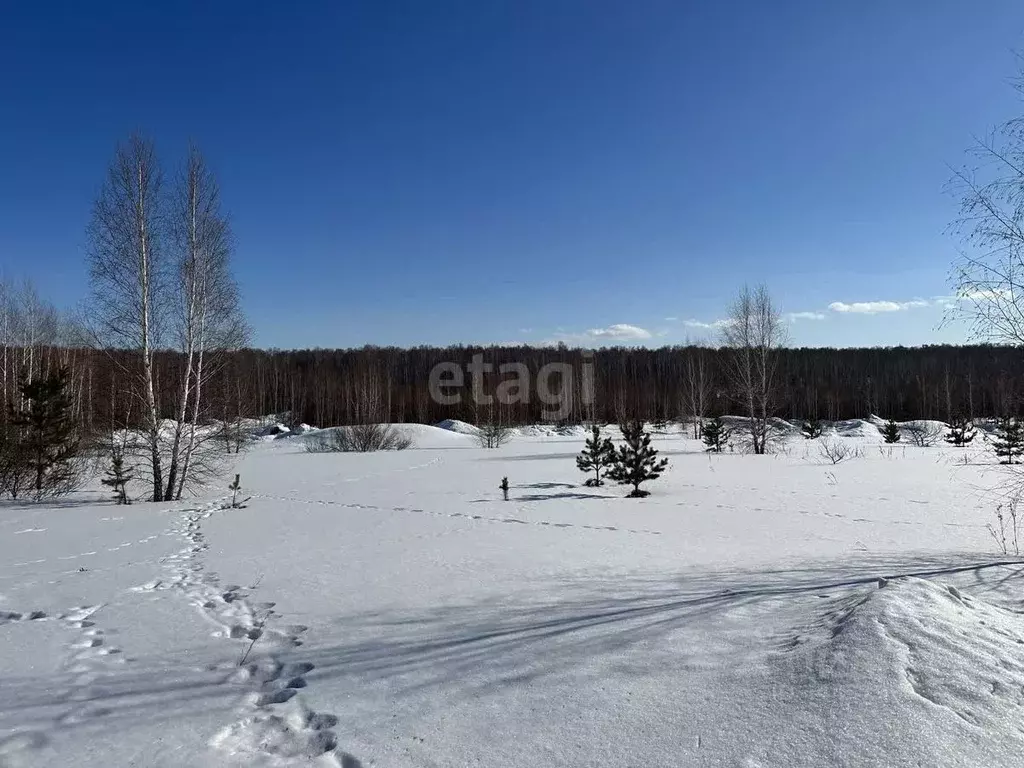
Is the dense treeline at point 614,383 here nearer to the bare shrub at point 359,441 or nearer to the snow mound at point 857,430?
the snow mound at point 857,430

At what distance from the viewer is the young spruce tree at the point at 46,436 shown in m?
15.6

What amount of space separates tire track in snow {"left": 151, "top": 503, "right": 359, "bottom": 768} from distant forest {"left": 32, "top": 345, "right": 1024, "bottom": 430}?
2677cm

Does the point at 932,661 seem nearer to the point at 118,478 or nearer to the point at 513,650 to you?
the point at 513,650

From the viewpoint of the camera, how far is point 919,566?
619 centimetres

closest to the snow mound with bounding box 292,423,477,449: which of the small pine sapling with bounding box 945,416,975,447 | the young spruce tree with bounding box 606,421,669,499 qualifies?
the young spruce tree with bounding box 606,421,669,499

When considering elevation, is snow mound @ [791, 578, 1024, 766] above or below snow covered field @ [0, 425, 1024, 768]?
above

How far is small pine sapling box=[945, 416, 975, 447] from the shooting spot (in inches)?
1112

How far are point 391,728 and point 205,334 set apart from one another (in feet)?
47.2

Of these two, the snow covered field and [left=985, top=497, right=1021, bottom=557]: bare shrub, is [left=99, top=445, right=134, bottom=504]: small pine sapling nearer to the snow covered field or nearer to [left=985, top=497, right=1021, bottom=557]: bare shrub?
the snow covered field

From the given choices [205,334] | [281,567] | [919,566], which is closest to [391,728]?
[281,567]

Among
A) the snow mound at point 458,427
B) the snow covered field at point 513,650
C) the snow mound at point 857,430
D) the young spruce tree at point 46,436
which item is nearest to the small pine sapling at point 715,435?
the snow mound at point 857,430

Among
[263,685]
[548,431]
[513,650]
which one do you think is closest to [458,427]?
[548,431]

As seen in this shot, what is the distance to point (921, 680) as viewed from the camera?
2842 millimetres

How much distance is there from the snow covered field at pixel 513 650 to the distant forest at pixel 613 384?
23.8 metres
